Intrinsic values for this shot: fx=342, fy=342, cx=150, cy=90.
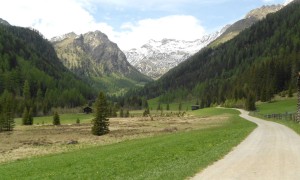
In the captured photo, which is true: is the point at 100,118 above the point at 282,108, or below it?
below

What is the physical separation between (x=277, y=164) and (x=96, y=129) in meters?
62.3

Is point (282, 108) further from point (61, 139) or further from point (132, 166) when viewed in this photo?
point (132, 166)

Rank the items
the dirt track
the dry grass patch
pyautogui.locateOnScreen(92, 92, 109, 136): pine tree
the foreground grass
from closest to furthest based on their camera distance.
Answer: the dirt track
the foreground grass
the dry grass patch
pyautogui.locateOnScreen(92, 92, 109, 136): pine tree

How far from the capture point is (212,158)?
26.5 meters

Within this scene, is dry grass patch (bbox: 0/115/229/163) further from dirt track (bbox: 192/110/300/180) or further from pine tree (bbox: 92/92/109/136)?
dirt track (bbox: 192/110/300/180)

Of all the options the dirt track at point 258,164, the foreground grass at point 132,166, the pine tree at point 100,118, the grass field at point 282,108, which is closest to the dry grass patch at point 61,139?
the pine tree at point 100,118

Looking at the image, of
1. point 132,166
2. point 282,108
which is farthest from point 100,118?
point 282,108

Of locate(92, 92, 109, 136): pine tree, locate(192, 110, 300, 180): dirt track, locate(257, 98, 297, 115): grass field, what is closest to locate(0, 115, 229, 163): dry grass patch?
locate(92, 92, 109, 136): pine tree

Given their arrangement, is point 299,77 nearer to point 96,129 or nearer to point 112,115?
point 96,129

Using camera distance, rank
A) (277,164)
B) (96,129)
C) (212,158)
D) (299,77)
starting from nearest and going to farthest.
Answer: (277,164) < (212,158) < (299,77) < (96,129)

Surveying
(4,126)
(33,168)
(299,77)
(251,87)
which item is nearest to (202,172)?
(33,168)

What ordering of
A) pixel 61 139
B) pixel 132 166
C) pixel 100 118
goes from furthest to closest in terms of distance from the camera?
pixel 100 118 < pixel 61 139 < pixel 132 166

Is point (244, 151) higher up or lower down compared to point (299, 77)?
lower down

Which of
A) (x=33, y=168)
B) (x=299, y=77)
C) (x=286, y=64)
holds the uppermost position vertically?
(x=286, y=64)
